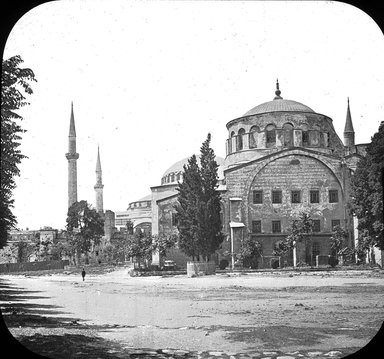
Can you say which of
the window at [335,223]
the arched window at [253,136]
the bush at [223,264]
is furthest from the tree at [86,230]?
the arched window at [253,136]

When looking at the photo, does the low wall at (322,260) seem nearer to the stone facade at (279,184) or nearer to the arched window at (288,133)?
the stone facade at (279,184)

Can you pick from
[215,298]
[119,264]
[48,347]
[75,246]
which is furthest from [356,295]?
[119,264]

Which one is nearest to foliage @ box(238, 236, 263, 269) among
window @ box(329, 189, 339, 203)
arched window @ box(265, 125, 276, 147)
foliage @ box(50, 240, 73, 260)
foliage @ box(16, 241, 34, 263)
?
window @ box(329, 189, 339, 203)

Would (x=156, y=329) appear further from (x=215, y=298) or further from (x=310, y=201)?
(x=310, y=201)

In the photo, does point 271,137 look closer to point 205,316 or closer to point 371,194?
point 371,194

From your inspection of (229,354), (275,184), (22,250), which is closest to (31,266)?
(22,250)
